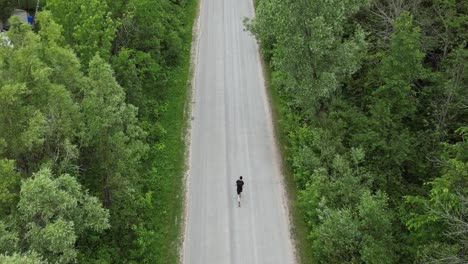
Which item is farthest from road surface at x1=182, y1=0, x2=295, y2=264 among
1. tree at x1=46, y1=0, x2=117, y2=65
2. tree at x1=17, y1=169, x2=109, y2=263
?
tree at x1=46, y1=0, x2=117, y2=65

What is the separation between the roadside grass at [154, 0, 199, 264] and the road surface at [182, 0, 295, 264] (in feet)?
1.91

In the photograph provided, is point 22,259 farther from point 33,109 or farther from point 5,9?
point 5,9

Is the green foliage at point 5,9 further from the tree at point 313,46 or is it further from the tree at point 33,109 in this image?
the tree at point 313,46

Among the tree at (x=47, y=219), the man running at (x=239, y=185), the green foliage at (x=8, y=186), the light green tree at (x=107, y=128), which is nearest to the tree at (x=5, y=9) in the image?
the light green tree at (x=107, y=128)

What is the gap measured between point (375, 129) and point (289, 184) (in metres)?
6.30

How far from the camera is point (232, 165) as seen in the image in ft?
99.8

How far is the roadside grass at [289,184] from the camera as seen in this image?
81.9 ft

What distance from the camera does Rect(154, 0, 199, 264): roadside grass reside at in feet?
83.3

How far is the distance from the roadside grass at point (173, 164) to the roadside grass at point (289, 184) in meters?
6.43

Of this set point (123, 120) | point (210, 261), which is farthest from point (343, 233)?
point (123, 120)

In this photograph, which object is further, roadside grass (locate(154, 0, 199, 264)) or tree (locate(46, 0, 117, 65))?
tree (locate(46, 0, 117, 65))

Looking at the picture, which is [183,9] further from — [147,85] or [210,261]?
[210,261]

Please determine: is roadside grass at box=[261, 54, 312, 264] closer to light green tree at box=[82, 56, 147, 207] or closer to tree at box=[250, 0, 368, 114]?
tree at box=[250, 0, 368, 114]

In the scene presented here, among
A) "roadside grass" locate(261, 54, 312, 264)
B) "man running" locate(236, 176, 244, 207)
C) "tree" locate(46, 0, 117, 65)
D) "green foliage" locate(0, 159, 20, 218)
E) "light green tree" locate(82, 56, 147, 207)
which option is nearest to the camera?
"green foliage" locate(0, 159, 20, 218)
